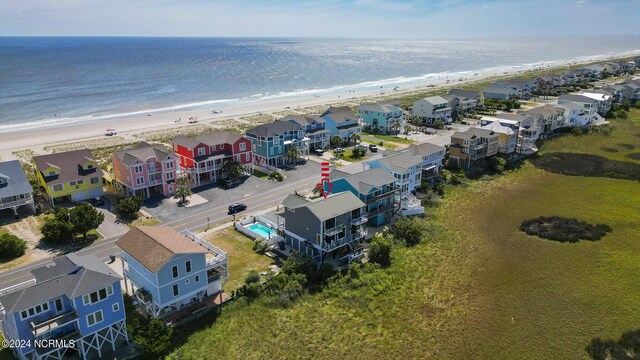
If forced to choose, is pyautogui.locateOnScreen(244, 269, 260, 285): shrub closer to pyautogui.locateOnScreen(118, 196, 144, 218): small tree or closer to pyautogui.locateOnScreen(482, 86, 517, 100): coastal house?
pyautogui.locateOnScreen(118, 196, 144, 218): small tree

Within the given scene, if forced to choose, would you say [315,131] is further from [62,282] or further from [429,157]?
[62,282]

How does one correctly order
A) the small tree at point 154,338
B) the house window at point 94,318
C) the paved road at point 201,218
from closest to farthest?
the house window at point 94,318
the small tree at point 154,338
the paved road at point 201,218

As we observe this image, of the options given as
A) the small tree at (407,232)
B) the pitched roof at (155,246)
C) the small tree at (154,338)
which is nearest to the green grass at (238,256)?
the pitched roof at (155,246)

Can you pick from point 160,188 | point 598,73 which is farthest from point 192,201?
point 598,73

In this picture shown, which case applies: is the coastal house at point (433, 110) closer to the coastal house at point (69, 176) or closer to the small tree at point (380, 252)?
the small tree at point (380, 252)

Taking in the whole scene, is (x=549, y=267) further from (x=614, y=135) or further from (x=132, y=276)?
(x=614, y=135)

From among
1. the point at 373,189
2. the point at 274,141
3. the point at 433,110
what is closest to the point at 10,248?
the point at 373,189
